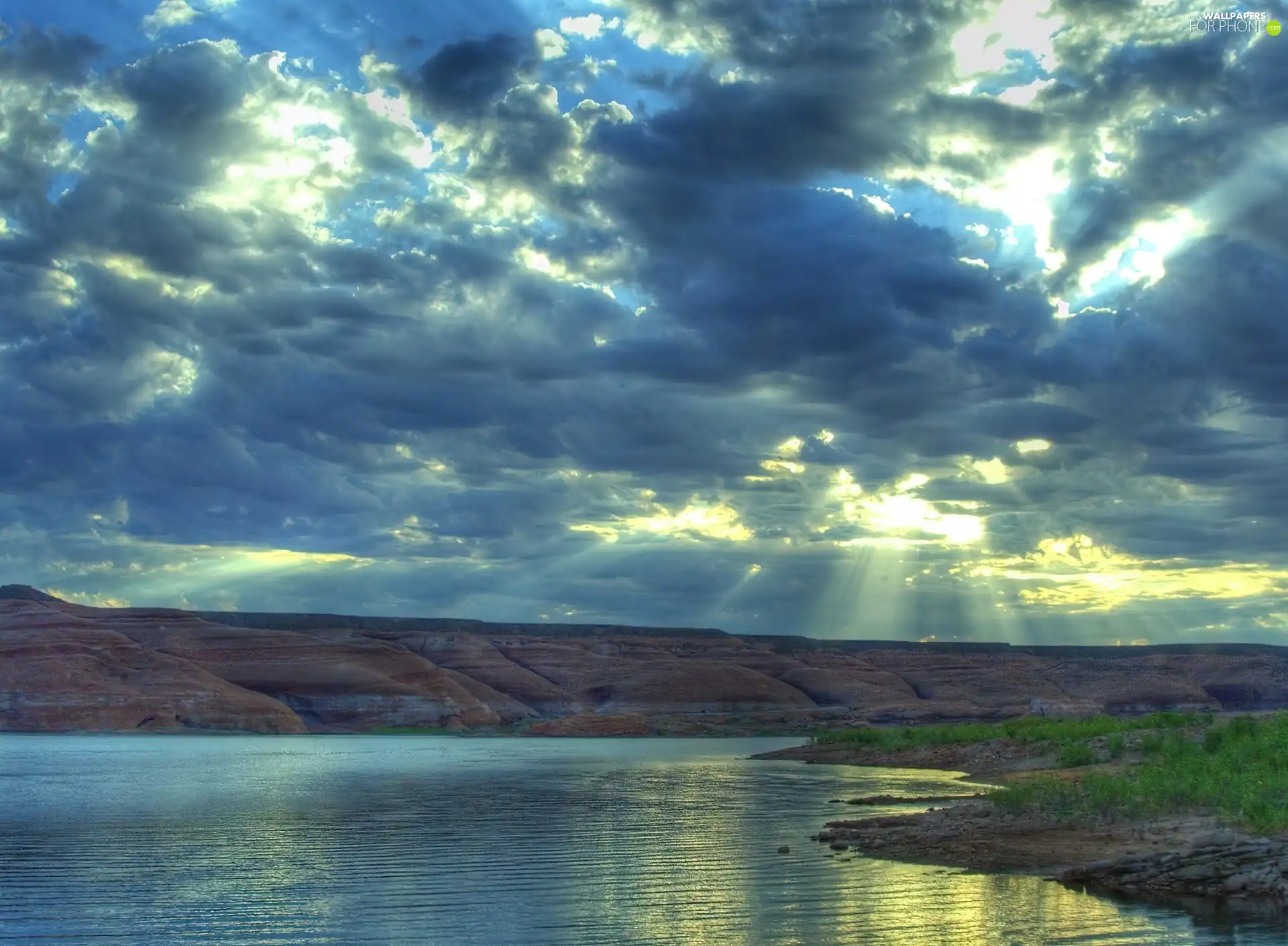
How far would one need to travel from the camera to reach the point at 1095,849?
111 feet

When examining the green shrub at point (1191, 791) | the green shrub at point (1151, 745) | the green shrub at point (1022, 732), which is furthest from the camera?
the green shrub at point (1022, 732)

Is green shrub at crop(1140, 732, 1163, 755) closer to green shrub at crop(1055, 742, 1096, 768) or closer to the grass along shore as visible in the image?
the grass along shore

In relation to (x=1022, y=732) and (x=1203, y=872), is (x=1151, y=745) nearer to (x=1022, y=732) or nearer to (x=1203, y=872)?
(x=1022, y=732)

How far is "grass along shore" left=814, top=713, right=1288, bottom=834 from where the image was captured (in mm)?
34688

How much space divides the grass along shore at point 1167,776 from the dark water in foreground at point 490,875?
22.9 ft

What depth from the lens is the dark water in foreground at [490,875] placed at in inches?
1001

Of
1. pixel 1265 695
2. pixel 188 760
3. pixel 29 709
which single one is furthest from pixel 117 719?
pixel 1265 695

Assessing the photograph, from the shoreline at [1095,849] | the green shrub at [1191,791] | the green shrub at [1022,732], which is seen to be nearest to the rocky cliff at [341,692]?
the green shrub at [1022,732]

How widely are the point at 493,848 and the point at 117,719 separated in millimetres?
129393

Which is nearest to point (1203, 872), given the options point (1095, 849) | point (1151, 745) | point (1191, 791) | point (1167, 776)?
point (1095, 849)

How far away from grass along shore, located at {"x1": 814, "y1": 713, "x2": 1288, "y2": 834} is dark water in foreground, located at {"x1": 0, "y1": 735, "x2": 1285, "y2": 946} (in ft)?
22.9

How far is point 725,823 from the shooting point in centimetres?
4656

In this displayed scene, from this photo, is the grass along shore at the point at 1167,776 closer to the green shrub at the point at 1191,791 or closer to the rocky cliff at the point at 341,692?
the green shrub at the point at 1191,791

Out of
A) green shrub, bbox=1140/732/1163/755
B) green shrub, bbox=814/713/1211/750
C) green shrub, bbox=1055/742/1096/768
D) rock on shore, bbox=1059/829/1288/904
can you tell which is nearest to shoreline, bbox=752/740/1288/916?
rock on shore, bbox=1059/829/1288/904
